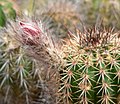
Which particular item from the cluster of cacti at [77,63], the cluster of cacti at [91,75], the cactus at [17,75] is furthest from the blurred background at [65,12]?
the cluster of cacti at [91,75]

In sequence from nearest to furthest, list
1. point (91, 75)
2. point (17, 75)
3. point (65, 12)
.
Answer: point (91, 75)
point (17, 75)
point (65, 12)

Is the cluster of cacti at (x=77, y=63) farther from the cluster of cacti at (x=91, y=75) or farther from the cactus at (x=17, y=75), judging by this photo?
the cactus at (x=17, y=75)

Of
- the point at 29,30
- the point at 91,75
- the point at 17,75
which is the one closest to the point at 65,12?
the point at 17,75

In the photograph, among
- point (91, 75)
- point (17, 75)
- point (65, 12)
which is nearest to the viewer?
point (91, 75)

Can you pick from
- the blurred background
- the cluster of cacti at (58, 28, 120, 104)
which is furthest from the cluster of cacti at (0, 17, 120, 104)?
the blurred background

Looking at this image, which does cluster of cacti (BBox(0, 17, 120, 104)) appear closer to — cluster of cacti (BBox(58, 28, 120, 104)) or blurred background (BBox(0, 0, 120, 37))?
cluster of cacti (BBox(58, 28, 120, 104))

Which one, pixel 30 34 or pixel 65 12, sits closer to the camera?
pixel 30 34

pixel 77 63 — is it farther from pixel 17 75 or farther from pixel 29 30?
pixel 17 75

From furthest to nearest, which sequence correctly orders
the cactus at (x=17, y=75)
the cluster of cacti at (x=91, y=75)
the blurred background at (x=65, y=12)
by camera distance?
the blurred background at (x=65, y=12)
the cactus at (x=17, y=75)
the cluster of cacti at (x=91, y=75)

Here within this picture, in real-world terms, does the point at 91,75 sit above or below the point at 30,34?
below
